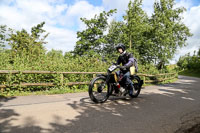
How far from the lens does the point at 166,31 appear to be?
3183 cm

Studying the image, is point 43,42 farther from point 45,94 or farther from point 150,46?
point 150,46

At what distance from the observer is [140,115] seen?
4.34m

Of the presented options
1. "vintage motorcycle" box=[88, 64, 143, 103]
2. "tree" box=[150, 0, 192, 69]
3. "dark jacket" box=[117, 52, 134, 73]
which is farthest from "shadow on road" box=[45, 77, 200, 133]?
"tree" box=[150, 0, 192, 69]

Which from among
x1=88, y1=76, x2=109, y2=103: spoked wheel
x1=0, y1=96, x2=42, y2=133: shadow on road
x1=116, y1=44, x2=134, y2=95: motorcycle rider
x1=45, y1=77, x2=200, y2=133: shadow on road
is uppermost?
x1=116, y1=44, x2=134, y2=95: motorcycle rider

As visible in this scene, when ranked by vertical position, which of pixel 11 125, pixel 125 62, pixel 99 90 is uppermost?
pixel 125 62

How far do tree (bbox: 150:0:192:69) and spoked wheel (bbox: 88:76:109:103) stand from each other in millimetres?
27961

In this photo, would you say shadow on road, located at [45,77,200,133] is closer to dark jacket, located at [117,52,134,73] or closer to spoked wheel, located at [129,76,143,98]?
dark jacket, located at [117,52,134,73]

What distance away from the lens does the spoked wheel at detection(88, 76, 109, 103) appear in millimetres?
5329

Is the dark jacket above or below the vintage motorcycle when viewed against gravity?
above

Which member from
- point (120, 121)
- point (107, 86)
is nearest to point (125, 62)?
point (107, 86)

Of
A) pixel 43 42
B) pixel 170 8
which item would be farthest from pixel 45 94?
pixel 170 8

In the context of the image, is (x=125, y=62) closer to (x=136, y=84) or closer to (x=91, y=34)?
(x=136, y=84)

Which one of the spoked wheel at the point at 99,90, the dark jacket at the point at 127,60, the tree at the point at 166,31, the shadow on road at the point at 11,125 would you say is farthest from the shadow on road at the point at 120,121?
the tree at the point at 166,31

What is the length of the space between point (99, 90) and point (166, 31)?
30325 mm
